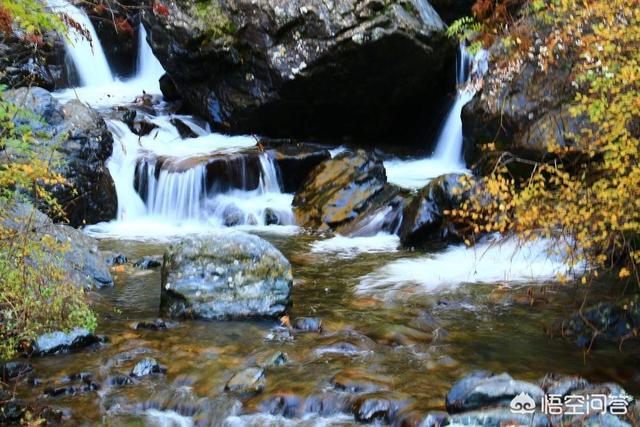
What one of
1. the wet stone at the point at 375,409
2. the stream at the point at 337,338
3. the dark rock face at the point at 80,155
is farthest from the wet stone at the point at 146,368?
the dark rock face at the point at 80,155

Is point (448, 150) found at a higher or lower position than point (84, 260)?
higher

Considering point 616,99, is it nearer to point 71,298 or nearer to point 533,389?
point 533,389

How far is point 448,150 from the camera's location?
49.4 feet

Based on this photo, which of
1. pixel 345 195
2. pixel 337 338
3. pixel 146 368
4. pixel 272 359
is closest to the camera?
pixel 146 368

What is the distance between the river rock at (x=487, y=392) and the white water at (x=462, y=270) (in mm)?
3397

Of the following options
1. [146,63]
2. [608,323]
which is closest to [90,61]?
[146,63]

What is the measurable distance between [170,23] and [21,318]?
453 inches

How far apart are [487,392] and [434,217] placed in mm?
6035

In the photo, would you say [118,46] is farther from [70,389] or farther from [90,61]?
[70,389]

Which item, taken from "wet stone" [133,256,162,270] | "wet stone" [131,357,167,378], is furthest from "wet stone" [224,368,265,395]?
"wet stone" [133,256,162,270]

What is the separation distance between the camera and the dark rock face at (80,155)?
1165 cm

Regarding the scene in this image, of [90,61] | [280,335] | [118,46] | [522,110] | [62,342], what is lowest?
[280,335]

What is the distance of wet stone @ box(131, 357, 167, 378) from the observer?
237 inches

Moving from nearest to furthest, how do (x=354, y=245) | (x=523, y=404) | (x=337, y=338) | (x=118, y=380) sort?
1. (x=523, y=404)
2. (x=118, y=380)
3. (x=337, y=338)
4. (x=354, y=245)
